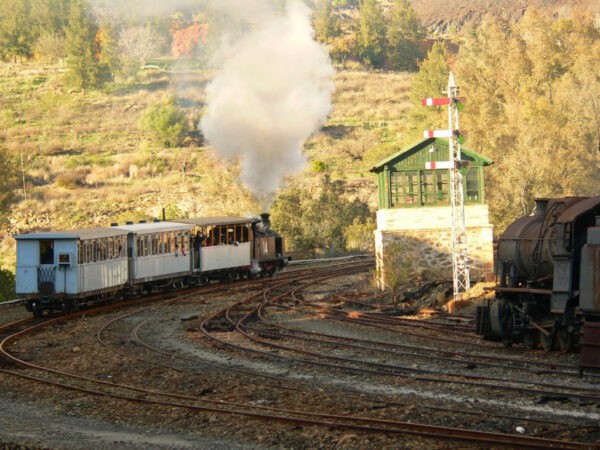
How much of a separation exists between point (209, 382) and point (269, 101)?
105 feet

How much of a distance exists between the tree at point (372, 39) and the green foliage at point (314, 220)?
68.8 m

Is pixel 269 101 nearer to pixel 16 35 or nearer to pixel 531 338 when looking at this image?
pixel 531 338

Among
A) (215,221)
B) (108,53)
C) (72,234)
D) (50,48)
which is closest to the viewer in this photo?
(72,234)

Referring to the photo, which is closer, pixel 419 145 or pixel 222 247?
pixel 419 145

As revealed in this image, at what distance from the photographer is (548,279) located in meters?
17.8

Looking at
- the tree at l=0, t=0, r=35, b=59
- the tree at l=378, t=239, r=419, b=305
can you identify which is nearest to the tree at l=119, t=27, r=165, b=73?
the tree at l=0, t=0, r=35, b=59

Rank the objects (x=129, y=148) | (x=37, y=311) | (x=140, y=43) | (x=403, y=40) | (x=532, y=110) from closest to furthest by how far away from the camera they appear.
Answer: (x=37, y=311)
(x=532, y=110)
(x=129, y=148)
(x=403, y=40)
(x=140, y=43)

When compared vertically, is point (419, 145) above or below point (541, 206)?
above

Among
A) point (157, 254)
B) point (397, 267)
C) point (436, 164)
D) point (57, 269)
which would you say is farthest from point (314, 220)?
point (57, 269)

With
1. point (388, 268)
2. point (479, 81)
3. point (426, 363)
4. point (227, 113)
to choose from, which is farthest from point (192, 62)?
point (426, 363)

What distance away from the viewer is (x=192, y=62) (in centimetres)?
11812

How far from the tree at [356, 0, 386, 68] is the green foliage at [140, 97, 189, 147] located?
38.6m

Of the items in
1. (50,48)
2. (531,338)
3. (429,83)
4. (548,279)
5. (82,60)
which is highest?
(50,48)

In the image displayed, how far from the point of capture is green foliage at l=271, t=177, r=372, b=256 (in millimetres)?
50562
